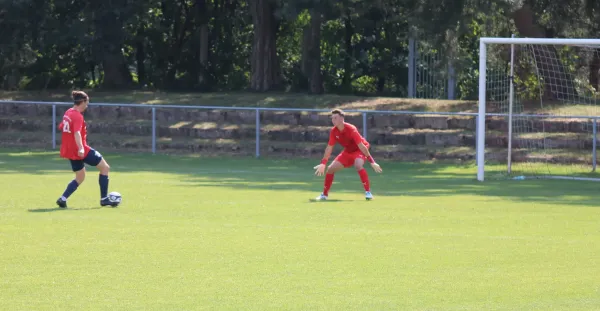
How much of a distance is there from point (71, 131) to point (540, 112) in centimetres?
1569

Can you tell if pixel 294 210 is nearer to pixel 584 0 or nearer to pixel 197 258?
pixel 197 258

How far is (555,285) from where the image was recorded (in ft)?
33.6

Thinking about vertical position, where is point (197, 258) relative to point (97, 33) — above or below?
below

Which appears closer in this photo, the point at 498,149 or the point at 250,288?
the point at 250,288

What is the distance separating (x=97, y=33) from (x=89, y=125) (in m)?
3.92

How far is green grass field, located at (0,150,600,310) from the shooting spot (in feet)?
31.6

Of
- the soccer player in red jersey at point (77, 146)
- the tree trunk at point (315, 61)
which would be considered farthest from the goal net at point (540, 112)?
the soccer player in red jersey at point (77, 146)

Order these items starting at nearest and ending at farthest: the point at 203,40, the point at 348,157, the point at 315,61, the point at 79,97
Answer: the point at 79,97, the point at 348,157, the point at 315,61, the point at 203,40

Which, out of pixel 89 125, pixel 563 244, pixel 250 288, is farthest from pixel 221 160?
pixel 250 288

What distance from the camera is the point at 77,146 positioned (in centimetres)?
1712

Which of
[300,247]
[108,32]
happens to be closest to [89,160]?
[300,247]

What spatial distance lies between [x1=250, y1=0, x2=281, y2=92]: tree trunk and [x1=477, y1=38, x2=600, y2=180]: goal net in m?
6.94

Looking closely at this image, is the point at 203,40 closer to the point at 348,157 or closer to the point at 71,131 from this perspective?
the point at 348,157

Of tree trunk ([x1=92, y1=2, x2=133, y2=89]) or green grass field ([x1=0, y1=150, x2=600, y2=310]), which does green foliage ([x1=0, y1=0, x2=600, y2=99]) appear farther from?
green grass field ([x1=0, y1=150, x2=600, y2=310])
